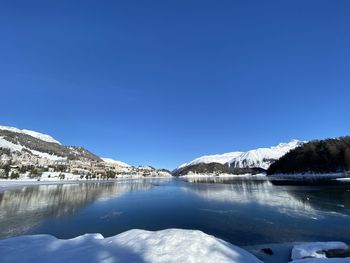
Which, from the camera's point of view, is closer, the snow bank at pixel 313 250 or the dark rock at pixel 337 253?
the snow bank at pixel 313 250

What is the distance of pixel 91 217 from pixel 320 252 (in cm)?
2755

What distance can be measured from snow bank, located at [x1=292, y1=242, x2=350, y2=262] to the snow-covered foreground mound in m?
5.25

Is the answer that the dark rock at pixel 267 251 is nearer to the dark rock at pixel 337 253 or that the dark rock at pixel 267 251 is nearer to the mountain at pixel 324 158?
the dark rock at pixel 337 253

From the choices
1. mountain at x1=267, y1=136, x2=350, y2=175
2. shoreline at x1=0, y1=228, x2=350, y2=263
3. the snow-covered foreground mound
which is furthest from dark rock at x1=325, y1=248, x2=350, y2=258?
mountain at x1=267, y1=136, x2=350, y2=175

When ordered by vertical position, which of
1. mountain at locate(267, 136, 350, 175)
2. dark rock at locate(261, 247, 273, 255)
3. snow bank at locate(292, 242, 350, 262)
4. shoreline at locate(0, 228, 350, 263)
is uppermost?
mountain at locate(267, 136, 350, 175)

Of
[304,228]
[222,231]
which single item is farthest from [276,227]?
[222,231]

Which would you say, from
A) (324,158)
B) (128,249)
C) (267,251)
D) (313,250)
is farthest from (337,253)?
(324,158)

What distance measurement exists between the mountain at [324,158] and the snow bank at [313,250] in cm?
13772

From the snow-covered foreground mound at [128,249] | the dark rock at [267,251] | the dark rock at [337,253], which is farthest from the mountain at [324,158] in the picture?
the snow-covered foreground mound at [128,249]

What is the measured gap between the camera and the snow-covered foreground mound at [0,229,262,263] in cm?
1183

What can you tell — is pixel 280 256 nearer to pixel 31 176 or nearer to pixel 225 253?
pixel 225 253

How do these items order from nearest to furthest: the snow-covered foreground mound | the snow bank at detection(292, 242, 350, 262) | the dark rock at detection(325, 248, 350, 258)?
the snow-covered foreground mound → the snow bank at detection(292, 242, 350, 262) → the dark rock at detection(325, 248, 350, 258)

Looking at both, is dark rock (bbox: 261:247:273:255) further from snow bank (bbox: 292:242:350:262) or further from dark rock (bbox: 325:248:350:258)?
dark rock (bbox: 325:248:350:258)

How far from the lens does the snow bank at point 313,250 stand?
55.1ft
